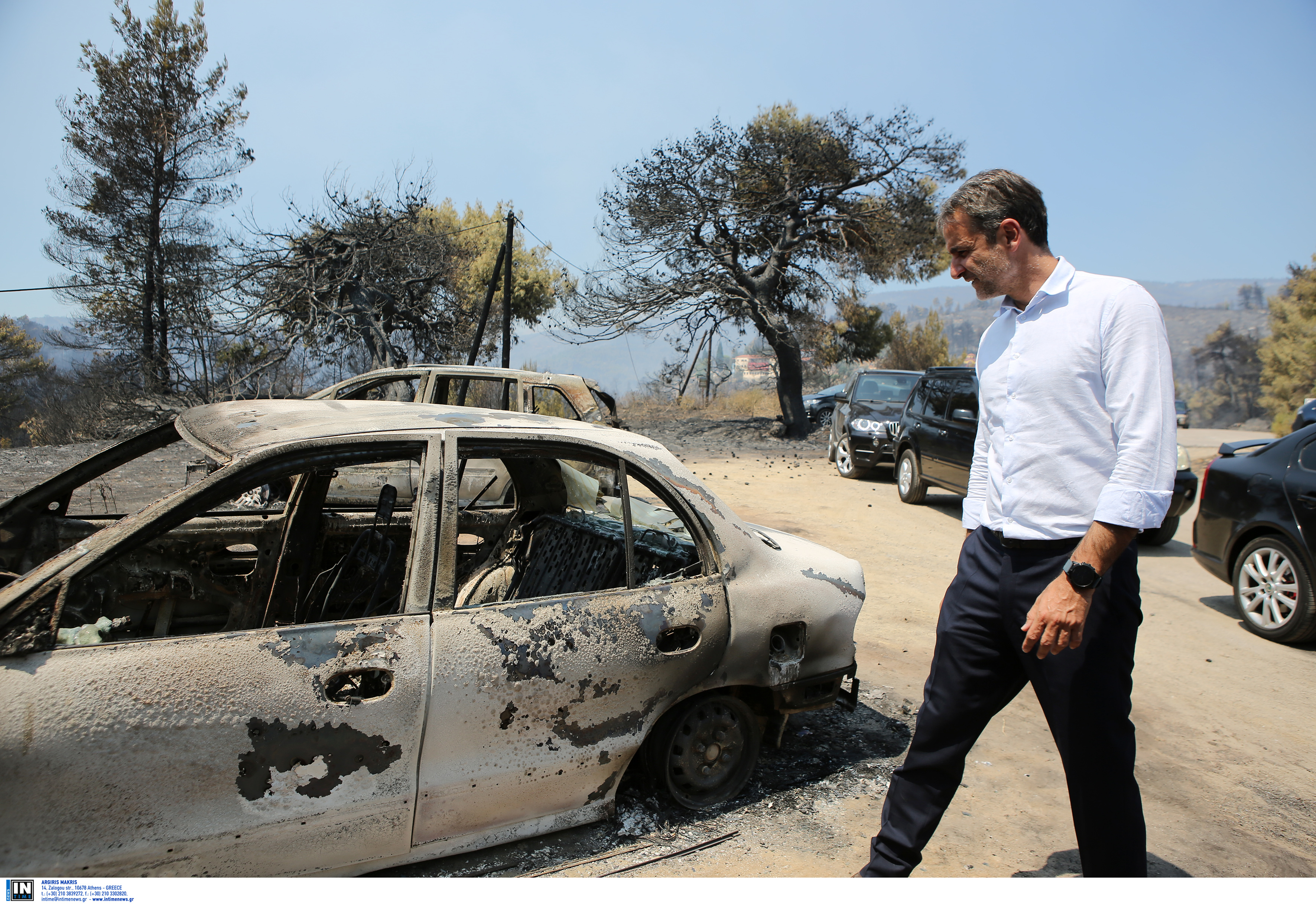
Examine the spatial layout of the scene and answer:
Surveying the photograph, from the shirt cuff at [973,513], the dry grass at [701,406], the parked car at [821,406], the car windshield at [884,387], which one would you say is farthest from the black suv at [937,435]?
the dry grass at [701,406]

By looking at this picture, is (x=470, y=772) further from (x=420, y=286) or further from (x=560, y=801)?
(x=420, y=286)

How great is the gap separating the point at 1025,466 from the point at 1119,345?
38cm

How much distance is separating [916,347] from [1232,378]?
46.2 m

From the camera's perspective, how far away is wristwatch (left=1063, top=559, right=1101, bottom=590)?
1.81 meters

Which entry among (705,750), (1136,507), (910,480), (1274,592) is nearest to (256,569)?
(705,750)

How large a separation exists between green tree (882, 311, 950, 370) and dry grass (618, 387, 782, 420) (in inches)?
337

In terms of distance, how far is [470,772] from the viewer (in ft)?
7.30

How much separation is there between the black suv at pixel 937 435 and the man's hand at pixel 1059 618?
23.3 feet

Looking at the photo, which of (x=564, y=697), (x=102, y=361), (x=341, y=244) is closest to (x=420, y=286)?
(x=341, y=244)

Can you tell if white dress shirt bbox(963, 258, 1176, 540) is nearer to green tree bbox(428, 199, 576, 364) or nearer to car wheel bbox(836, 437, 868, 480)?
car wheel bbox(836, 437, 868, 480)

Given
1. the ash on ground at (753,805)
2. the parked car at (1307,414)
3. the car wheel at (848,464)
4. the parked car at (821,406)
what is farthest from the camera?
the parked car at (821,406)

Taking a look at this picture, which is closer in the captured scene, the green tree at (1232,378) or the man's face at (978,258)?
the man's face at (978,258)

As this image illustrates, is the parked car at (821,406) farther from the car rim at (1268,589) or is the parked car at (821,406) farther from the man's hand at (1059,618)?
the man's hand at (1059,618)

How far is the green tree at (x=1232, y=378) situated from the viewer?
214 feet
